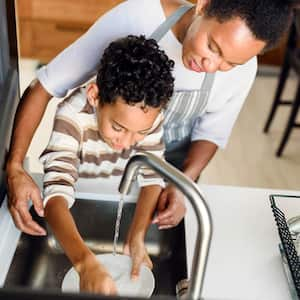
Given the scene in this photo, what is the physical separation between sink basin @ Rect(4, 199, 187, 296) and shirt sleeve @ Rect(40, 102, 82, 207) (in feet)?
0.22

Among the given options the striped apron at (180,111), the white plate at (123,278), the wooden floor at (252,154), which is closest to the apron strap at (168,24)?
the striped apron at (180,111)

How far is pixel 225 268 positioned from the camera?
1005 millimetres

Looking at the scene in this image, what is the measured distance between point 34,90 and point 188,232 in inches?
16.1

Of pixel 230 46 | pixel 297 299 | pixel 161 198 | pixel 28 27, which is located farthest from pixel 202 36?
pixel 28 27

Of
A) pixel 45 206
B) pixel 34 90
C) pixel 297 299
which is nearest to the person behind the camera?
→ pixel 297 299

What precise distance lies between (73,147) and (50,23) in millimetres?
1717

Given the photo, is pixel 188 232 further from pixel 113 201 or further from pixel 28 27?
pixel 28 27

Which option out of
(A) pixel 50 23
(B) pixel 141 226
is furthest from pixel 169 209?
(A) pixel 50 23

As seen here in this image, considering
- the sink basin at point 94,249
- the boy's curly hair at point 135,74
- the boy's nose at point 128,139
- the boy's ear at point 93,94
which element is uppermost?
the boy's curly hair at point 135,74

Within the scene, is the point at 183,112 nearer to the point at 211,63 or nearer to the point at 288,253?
the point at 211,63

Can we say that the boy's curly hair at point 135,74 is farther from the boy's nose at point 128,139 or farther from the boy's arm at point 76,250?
the boy's arm at point 76,250

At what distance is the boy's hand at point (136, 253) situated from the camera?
977 mm

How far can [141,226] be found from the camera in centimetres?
107

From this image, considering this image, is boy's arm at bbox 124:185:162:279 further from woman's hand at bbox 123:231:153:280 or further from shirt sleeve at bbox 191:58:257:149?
shirt sleeve at bbox 191:58:257:149
